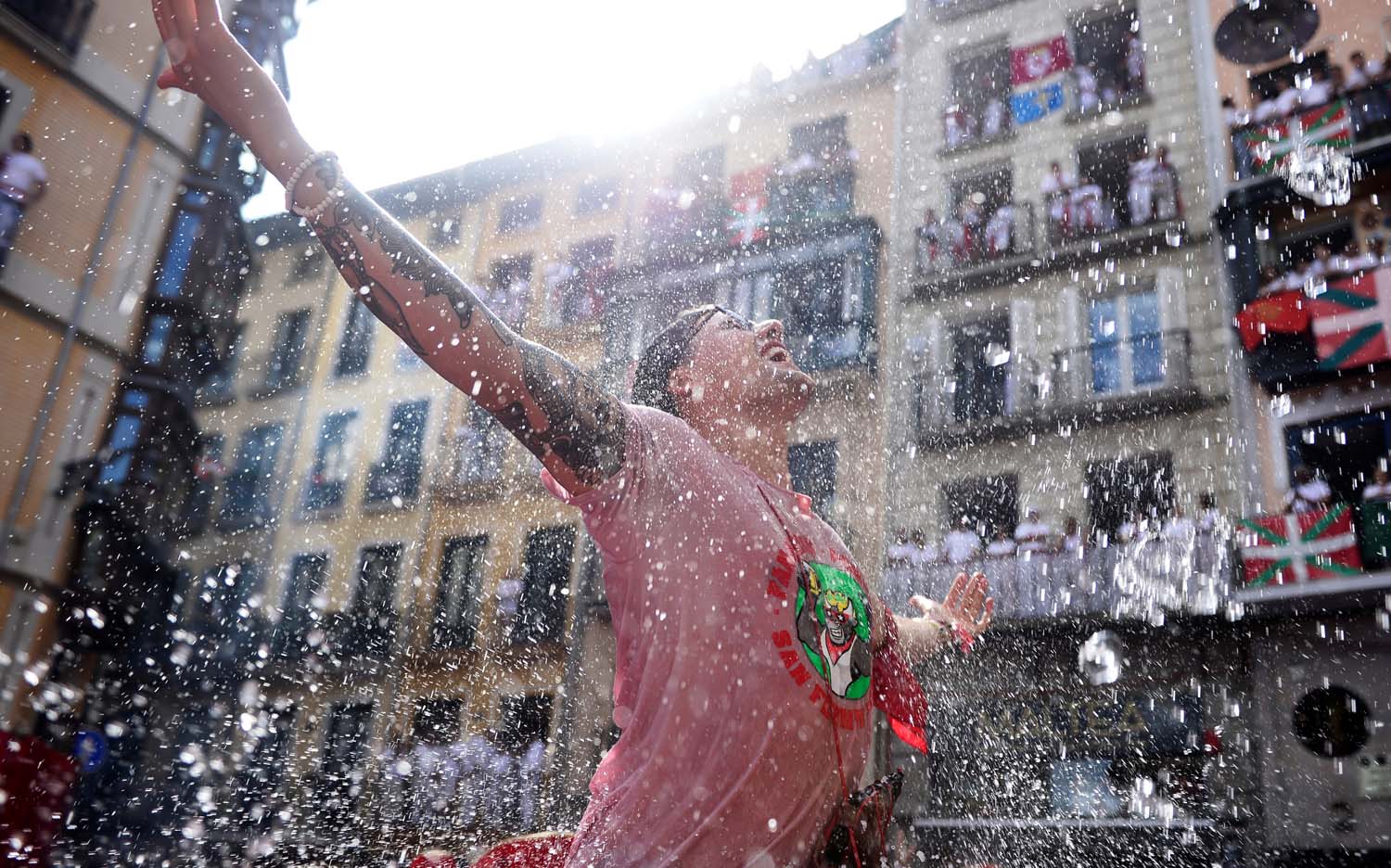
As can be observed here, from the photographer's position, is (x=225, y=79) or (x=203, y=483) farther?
(x=203, y=483)

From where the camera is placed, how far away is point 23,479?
21.0ft

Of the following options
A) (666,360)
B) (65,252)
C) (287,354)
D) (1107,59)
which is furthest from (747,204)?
(666,360)

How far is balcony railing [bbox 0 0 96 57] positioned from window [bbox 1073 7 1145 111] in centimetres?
1729

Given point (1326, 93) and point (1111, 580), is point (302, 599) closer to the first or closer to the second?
point (1111, 580)

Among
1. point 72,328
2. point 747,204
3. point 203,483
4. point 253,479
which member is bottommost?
point 72,328

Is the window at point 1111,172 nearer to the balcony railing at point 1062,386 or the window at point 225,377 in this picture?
the balcony railing at point 1062,386

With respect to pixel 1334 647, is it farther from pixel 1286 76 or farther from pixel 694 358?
pixel 694 358

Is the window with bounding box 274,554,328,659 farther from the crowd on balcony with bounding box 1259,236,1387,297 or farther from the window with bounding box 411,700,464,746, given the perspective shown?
the crowd on balcony with bounding box 1259,236,1387,297

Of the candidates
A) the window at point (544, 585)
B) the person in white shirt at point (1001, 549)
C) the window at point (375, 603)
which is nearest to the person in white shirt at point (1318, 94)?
the person in white shirt at point (1001, 549)

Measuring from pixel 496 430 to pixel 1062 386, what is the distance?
13.5 m

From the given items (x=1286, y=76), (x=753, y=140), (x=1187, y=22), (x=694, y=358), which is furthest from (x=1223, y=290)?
(x=694, y=358)

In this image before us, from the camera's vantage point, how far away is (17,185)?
603 centimetres

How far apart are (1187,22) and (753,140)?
9541 millimetres

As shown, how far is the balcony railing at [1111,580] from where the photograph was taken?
1380 cm
